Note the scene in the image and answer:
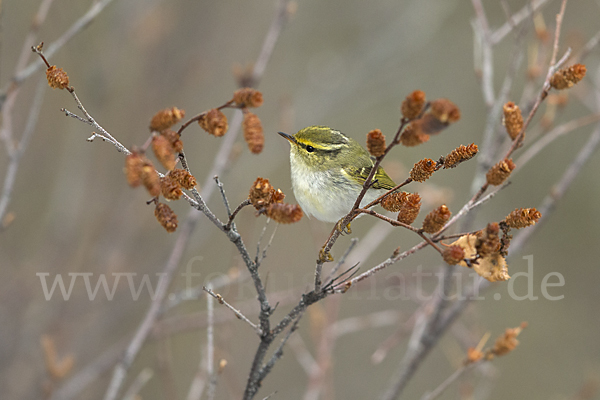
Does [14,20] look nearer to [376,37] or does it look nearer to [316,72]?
[316,72]

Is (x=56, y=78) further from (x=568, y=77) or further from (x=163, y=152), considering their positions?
(x=568, y=77)

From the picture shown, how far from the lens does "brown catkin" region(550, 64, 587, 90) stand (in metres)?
1.56

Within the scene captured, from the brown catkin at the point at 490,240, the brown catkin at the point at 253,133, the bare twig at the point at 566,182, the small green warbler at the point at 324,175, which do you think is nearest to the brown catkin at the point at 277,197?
the brown catkin at the point at 253,133

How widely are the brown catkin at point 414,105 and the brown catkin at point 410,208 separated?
0.40 m

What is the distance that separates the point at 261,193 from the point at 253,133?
19 centimetres

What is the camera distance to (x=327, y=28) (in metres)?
5.92

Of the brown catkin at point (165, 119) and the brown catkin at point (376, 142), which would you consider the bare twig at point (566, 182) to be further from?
the brown catkin at point (165, 119)

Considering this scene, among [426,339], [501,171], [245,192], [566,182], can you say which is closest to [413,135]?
[501,171]

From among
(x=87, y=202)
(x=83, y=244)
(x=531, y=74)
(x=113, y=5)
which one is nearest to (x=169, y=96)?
(x=113, y=5)

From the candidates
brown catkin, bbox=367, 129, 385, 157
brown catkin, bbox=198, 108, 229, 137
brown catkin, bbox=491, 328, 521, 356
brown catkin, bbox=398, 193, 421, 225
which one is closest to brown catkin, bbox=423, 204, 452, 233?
brown catkin, bbox=398, 193, 421, 225

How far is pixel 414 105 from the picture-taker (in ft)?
4.02

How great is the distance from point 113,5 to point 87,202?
1.65m

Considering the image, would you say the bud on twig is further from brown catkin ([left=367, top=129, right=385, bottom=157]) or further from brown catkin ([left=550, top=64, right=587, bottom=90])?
brown catkin ([left=367, top=129, right=385, bottom=157])

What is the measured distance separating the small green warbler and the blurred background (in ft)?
1.36
